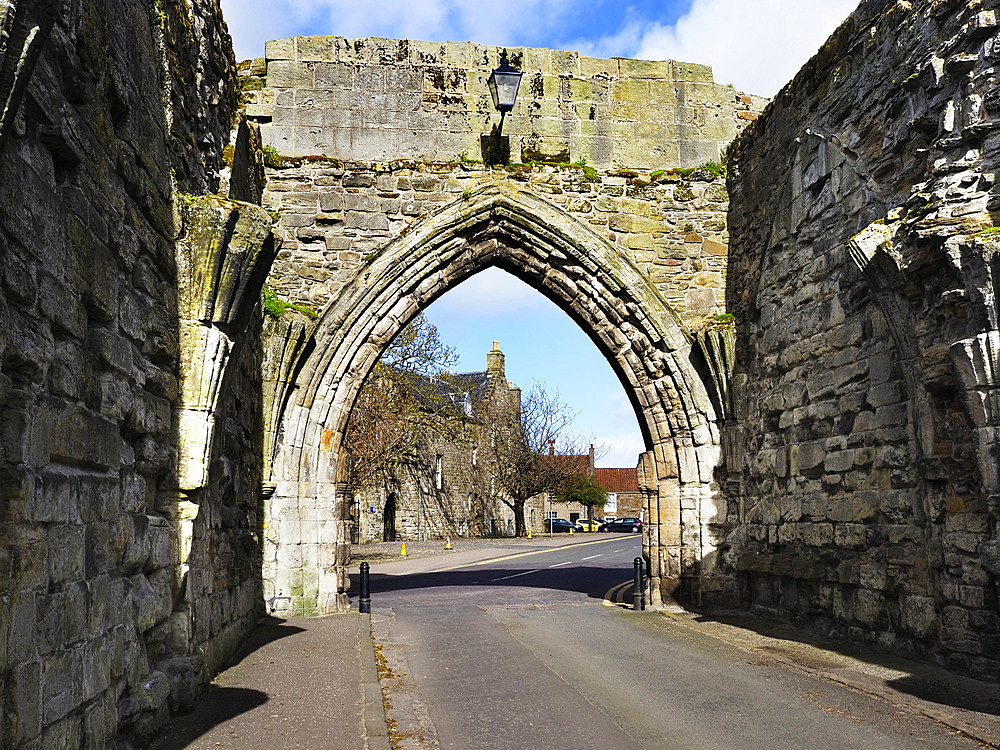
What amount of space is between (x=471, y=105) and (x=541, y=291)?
2301 millimetres

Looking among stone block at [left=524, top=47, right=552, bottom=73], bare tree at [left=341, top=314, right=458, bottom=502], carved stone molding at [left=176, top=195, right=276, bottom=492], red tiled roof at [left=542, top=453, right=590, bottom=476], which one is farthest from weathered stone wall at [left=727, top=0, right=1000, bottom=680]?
red tiled roof at [left=542, top=453, right=590, bottom=476]

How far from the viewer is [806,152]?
8633mm

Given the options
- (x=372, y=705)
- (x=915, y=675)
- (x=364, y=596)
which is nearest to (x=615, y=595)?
(x=364, y=596)

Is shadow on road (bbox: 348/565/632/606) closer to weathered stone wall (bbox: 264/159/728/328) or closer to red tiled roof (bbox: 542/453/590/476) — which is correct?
weathered stone wall (bbox: 264/159/728/328)

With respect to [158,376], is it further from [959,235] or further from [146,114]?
[959,235]

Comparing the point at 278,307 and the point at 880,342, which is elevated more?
the point at 278,307

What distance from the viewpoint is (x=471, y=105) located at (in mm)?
10742

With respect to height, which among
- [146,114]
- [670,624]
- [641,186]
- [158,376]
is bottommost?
[670,624]

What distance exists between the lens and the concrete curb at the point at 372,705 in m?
4.41

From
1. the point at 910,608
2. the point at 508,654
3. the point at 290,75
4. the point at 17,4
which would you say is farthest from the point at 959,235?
the point at 290,75

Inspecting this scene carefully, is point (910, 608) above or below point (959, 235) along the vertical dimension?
below

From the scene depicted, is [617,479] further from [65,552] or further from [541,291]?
[65,552]

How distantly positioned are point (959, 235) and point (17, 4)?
17.8ft

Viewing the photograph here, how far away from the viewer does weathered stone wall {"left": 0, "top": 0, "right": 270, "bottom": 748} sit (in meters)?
2.73
